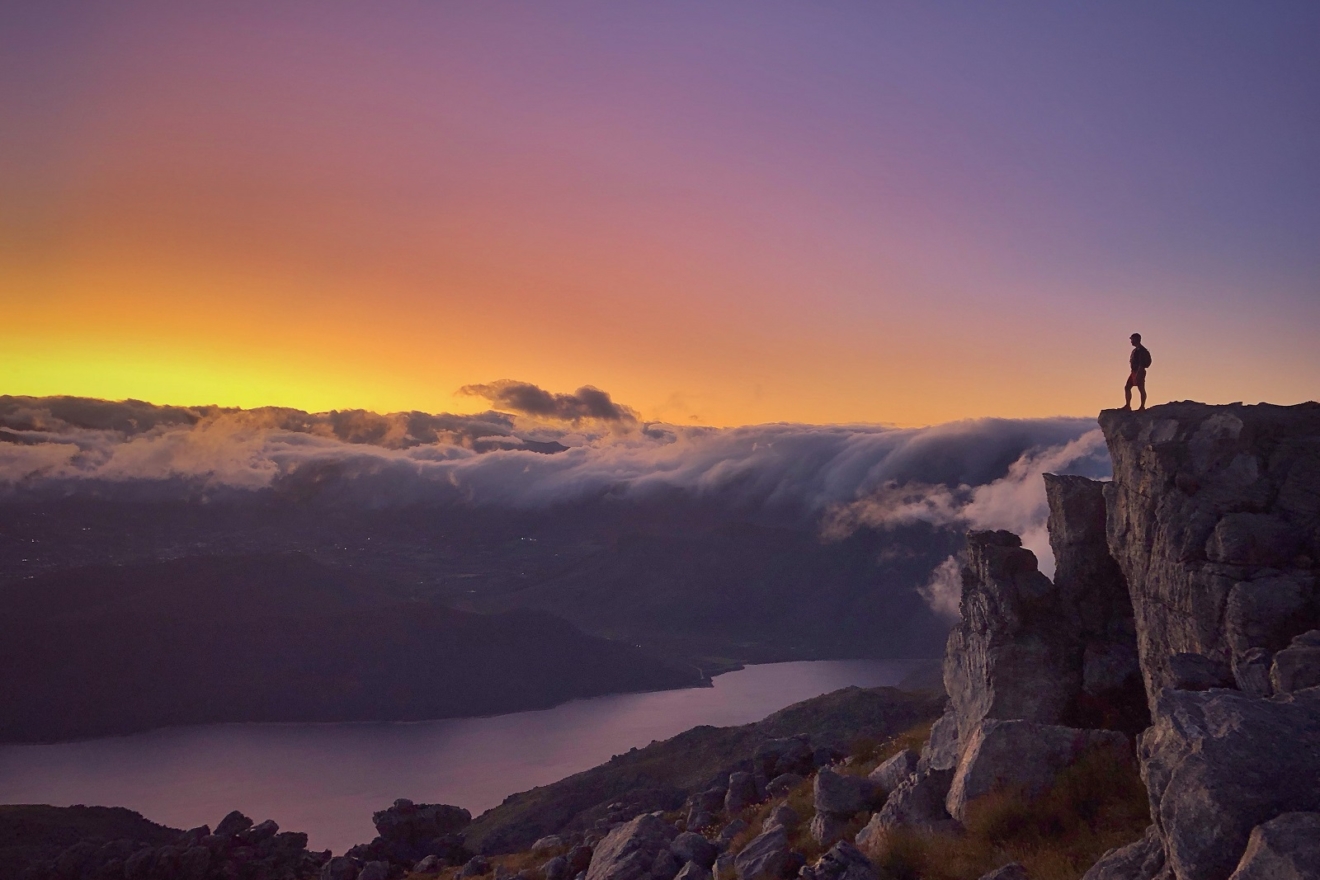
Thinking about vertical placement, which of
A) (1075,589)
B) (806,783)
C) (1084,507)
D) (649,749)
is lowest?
(649,749)

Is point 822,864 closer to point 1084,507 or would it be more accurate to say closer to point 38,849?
point 1084,507

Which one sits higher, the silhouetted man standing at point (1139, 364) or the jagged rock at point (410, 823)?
the silhouetted man standing at point (1139, 364)

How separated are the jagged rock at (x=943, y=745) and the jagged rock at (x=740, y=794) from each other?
35.6ft

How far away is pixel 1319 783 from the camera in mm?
12656

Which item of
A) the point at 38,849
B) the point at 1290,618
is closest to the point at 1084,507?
the point at 1290,618

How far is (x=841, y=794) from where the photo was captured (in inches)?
1053

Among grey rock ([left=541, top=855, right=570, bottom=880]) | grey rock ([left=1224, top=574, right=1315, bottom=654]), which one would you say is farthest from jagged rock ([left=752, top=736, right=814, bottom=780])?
→ grey rock ([left=1224, top=574, right=1315, bottom=654])

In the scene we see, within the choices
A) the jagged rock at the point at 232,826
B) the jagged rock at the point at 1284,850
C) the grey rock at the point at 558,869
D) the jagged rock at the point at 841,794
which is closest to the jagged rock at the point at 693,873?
the jagged rock at the point at 841,794

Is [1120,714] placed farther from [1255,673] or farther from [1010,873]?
[1010,873]

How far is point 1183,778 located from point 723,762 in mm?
168986

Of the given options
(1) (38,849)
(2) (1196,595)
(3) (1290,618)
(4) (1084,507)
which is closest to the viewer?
(3) (1290,618)

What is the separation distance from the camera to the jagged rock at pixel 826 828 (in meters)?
24.7

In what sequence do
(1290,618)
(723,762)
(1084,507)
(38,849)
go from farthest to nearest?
(723,762) < (38,849) < (1084,507) < (1290,618)

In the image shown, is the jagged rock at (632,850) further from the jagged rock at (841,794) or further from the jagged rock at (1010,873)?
the jagged rock at (1010,873)
